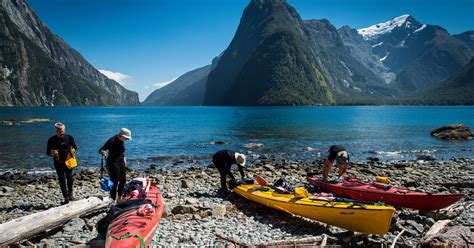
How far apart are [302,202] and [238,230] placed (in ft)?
6.94

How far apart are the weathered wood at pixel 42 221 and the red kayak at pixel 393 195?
8.90 meters

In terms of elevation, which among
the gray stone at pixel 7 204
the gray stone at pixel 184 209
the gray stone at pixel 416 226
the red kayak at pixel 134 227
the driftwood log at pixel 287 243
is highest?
the red kayak at pixel 134 227

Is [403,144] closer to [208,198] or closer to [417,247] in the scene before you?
[208,198]

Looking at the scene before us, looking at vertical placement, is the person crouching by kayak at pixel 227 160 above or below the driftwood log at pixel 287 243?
above

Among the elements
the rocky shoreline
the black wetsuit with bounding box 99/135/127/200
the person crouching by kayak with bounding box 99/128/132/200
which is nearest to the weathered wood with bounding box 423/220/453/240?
the rocky shoreline

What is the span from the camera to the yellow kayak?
28.0ft

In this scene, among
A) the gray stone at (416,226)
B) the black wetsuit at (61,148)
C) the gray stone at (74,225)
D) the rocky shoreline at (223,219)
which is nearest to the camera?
the rocky shoreline at (223,219)

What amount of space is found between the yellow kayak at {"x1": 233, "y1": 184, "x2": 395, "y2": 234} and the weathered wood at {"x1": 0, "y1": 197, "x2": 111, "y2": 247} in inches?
211

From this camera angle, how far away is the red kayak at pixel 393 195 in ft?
35.2

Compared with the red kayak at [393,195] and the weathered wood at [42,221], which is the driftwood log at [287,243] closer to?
the weathered wood at [42,221]

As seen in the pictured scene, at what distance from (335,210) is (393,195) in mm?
3662

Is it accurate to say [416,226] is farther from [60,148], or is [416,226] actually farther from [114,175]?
[60,148]

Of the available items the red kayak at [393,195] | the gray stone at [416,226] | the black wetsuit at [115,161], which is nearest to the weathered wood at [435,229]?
the gray stone at [416,226]

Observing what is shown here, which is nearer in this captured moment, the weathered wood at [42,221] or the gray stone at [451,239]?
the gray stone at [451,239]
